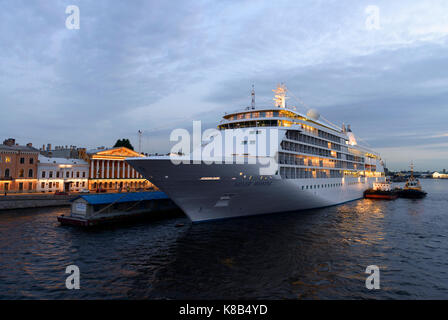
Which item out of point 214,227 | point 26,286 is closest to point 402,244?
point 214,227

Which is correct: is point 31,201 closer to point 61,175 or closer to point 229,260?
point 61,175

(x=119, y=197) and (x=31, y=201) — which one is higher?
(x=119, y=197)

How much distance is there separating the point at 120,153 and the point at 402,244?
65.2 metres

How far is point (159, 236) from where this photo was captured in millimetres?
23766

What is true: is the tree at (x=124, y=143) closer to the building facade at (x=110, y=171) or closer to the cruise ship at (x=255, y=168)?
the building facade at (x=110, y=171)

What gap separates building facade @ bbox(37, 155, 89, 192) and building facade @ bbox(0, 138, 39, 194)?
1.54 metres

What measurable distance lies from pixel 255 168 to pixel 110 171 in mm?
54273

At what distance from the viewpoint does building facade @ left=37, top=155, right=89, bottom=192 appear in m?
53.2

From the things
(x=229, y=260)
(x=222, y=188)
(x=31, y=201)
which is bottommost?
(x=229, y=260)

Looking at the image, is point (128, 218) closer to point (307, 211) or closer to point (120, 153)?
point (307, 211)

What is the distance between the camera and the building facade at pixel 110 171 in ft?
209

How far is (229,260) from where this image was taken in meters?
16.8

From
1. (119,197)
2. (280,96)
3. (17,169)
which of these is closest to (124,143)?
(17,169)

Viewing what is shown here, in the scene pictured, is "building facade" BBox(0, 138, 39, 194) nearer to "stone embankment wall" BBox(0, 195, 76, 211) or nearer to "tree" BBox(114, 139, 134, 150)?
"stone embankment wall" BBox(0, 195, 76, 211)
